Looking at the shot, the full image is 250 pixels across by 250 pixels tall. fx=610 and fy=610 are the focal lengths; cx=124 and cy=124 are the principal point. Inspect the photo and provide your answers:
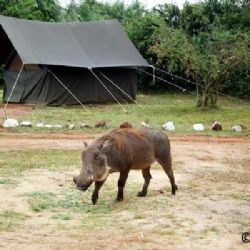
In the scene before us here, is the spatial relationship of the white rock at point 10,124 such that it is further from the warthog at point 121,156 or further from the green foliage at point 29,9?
the green foliage at point 29,9

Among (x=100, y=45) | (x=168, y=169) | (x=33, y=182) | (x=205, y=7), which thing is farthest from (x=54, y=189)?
(x=205, y=7)

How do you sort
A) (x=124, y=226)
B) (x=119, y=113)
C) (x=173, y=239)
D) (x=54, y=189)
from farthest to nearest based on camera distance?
(x=119, y=113) < (x=54, y=189) < (x=124, y=226) < (x=173, y=239)

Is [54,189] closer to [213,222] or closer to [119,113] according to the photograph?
[213,222]

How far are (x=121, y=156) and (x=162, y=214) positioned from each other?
1.15m

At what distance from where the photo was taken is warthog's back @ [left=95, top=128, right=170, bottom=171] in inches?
331

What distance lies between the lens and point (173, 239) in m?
6.65

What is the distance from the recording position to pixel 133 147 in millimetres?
8805

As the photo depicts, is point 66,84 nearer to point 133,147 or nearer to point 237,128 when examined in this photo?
point 237,128

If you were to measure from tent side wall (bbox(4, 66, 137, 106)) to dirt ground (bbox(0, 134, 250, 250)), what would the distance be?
1311cm

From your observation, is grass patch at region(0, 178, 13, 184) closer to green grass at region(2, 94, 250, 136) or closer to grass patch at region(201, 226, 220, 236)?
grass patch at region(201, 226, 220, 236)

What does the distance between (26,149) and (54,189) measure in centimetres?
463

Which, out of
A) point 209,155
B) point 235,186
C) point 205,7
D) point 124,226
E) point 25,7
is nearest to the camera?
point 124,226

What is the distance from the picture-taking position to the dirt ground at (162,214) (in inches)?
253

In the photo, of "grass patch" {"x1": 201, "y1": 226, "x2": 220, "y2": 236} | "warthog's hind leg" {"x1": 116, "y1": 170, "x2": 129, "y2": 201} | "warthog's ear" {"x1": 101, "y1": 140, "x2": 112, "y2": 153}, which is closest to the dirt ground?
"grass patch" {"x1": 201, "y1": 226, "x2": 220, "y2": 236}
